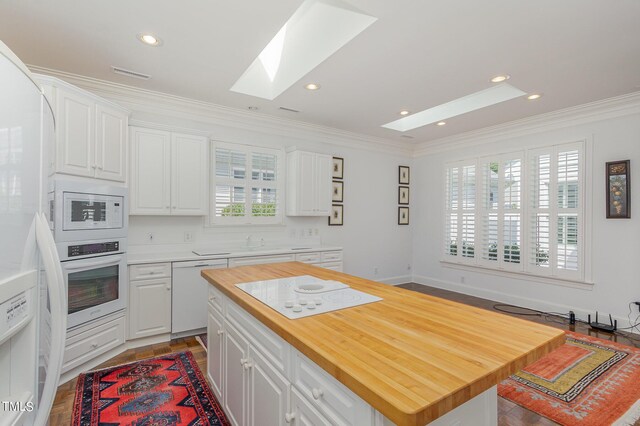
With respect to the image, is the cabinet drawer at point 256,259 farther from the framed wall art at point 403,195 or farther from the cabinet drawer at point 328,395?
the framed wall art at point 403,195

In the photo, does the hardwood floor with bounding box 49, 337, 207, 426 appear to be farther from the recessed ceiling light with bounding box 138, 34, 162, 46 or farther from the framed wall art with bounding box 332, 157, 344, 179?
the framed wall art with bounding box 332, 157, 344, 179

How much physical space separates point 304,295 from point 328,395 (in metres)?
0.75

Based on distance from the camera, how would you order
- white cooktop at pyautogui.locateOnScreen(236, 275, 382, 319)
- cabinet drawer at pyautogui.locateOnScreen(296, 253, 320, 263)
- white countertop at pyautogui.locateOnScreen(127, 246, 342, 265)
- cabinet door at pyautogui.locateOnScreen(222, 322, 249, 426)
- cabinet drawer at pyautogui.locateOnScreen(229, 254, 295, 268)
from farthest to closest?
cabinet drawer at pyautogui.locateOnScreen(296, 253, 320, 263)
cabinet drawer at pyautogui.locateOnScreen(229, 254, 295, 268)
white countertop at pyautogui.locateOnScreen(127, 246, 342, 265)
cabinet door at pyautogui.locateOnScreen(222, 322, 249, 426)
white cooktop at pyautogui.locateOnScreen(236, 275, 382, 319)

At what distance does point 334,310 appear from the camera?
1.52m

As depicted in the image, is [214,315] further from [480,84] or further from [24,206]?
[480,84]

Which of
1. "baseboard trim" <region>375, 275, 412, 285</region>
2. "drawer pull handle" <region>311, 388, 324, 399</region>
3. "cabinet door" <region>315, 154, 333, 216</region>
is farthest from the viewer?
"baseboard trim" <region>375, 275, 412, 285</region>

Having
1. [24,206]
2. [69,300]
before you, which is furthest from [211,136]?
[24,206]

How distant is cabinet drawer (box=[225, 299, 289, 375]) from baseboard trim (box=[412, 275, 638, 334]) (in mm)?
4470

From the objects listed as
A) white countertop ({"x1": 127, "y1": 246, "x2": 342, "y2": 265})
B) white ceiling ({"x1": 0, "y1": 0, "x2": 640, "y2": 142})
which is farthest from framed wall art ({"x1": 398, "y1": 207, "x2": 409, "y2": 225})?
white ceiling ({"x1": 0, "y1": 0, "x2": 640, "y2": 142})

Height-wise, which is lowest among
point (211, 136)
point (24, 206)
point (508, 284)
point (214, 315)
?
point (508, 284)

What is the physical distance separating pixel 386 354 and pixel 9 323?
3.39ft

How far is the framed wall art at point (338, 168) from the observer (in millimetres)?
5266

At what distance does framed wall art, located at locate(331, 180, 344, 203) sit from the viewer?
5.27 metres

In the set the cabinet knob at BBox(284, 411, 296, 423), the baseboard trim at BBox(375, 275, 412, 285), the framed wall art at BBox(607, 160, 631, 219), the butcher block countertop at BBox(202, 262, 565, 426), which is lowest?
the baseboard trim at BBox(375, 275, 412, 285)
